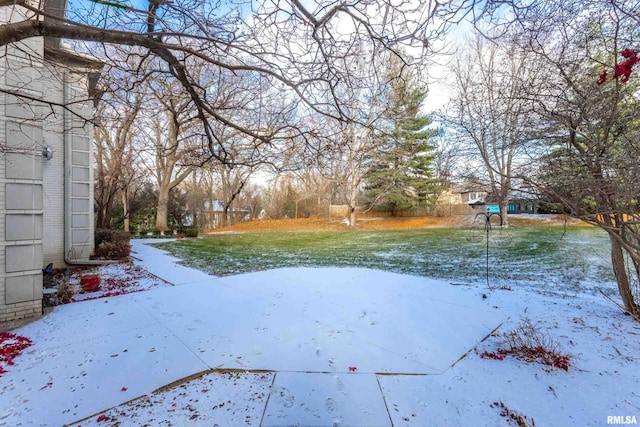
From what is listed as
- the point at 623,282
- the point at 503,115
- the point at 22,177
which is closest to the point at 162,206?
the point at 22,177

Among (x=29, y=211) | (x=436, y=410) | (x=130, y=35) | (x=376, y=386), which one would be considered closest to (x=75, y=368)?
(x=29, y=211)

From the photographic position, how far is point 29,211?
12.4ft

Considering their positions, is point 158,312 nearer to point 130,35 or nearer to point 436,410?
point 130,35

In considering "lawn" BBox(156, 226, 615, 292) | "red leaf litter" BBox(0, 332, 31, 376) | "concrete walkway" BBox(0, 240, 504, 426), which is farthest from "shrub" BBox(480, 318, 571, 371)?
"red leaf litter" BBox(0, 332, 31, 376)

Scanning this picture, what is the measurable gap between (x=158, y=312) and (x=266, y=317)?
150 cm

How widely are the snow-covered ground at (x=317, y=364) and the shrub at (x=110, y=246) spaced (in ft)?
12.8

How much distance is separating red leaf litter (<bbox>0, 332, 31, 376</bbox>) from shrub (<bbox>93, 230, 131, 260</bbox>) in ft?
16.1

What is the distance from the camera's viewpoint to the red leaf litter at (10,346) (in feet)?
9.08

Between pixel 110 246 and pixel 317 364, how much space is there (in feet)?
25.1

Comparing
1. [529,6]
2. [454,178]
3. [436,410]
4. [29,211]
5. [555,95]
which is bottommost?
[436,410]

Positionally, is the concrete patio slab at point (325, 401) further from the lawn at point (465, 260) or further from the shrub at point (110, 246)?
the shrub at point (110, 246)

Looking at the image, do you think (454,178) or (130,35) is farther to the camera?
(454,178)

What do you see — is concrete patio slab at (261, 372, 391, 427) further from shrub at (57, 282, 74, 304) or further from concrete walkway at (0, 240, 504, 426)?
shrub at (57, 282, 74, 304)

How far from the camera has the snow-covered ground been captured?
6.83ft
